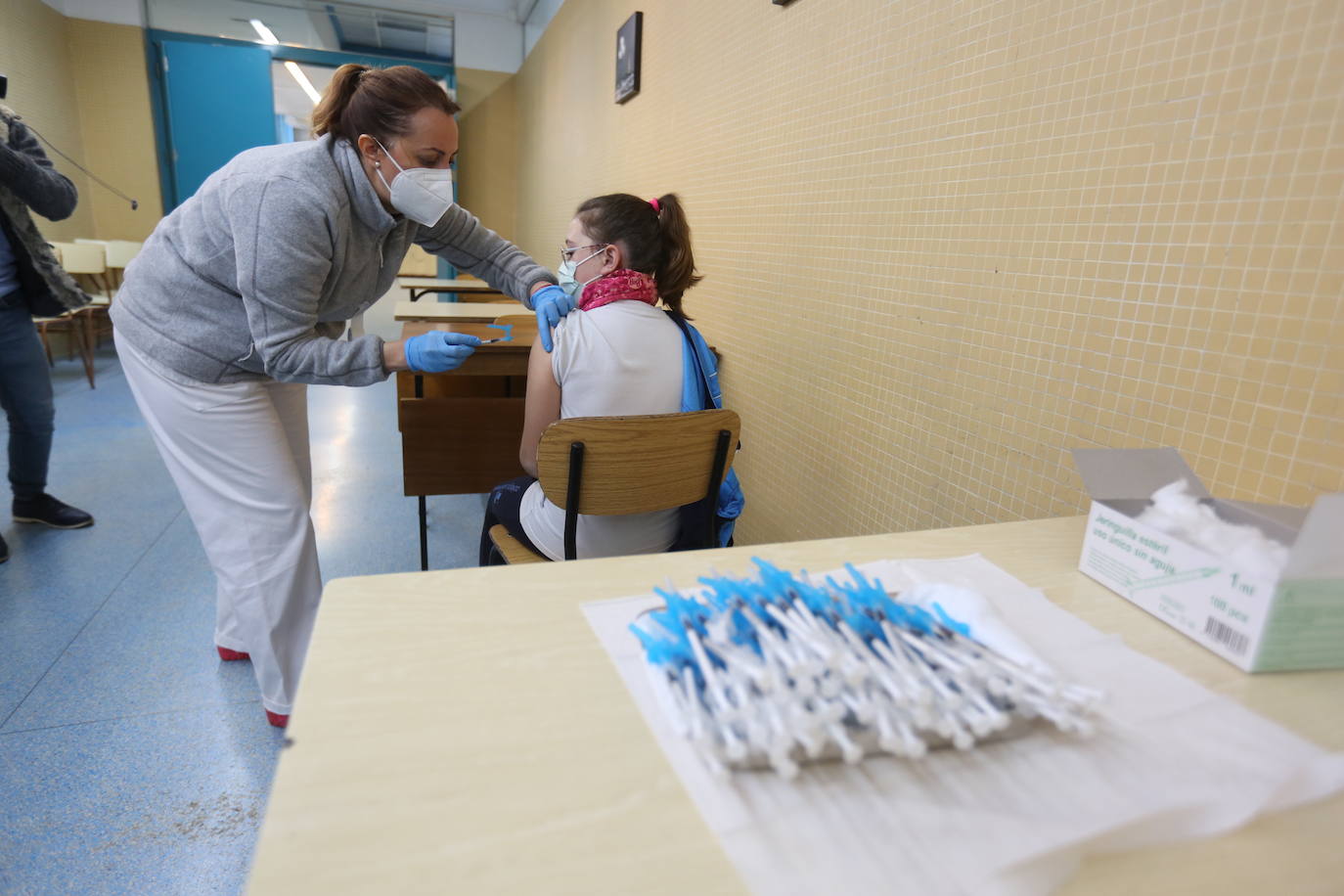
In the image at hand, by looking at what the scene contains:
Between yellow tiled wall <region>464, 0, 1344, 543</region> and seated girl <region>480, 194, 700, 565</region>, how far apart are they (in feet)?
1.61

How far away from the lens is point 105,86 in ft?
21.5

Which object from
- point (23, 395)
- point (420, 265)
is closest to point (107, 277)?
point (420, 265)

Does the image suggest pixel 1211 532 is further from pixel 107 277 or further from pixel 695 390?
pixel 107 277

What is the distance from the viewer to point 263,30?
6.97 metres

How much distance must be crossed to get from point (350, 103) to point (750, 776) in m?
1.44

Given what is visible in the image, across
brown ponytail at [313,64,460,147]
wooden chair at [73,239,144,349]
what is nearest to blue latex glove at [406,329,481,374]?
brown ponytail at [313,64,460,147]

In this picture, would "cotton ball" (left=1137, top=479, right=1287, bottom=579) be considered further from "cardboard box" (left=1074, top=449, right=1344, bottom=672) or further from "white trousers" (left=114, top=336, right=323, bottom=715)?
"white trousers" (left=114, top=336, right=323, bottom=715)

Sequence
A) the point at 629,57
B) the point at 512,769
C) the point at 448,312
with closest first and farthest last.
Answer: the point at 512,769
the point at 448,312
the point at 629,57

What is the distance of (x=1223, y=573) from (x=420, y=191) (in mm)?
1400

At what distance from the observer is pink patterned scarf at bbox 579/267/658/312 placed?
150 cm

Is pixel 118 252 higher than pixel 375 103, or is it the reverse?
pixel 375 103

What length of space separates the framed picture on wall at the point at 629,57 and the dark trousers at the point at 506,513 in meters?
2.54

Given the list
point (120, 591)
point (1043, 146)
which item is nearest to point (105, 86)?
point (120, 591)

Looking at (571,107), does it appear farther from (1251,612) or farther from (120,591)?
(1251,612)
